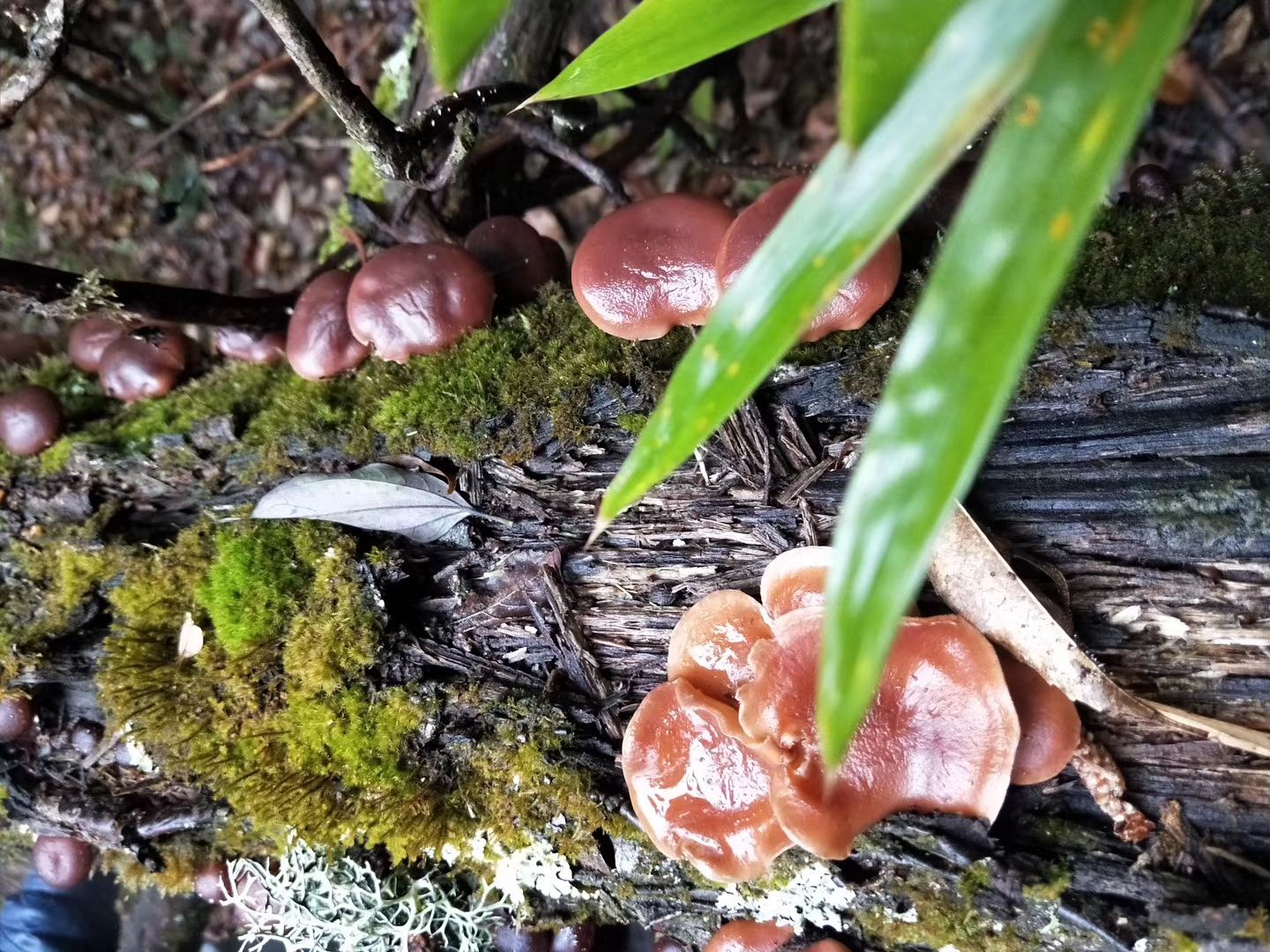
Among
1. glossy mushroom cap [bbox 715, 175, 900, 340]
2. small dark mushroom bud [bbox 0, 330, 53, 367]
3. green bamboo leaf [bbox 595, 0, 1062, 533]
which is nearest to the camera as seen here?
green bamboo leaf [bbox 595, 0, 1062, 533]

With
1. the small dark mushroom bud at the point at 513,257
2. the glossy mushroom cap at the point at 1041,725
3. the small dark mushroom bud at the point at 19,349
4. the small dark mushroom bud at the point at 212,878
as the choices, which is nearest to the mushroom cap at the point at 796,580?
the glossy mushroom cap at the point at 1041,725

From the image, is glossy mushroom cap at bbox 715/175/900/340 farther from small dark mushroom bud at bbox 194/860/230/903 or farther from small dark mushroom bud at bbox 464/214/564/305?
small dark mushroom bud at bbox 194/860/230/903

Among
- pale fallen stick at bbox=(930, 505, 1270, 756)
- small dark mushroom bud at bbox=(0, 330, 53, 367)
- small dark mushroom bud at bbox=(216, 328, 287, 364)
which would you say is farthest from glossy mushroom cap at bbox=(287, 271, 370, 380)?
pale fallen stick at bbox=(930, 505, 1270, 756)

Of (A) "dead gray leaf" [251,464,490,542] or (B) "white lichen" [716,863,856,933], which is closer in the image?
(B) "white lichen" [716,863,856,933]

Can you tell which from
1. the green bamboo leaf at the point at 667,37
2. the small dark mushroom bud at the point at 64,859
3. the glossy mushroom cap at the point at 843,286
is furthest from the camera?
the small dark mushroom bud at the point at 64,859

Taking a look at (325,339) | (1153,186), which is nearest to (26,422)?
(325,339)

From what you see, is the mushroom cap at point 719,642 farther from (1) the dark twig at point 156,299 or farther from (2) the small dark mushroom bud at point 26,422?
(2) the small dark mushroom bud at point 26,422
